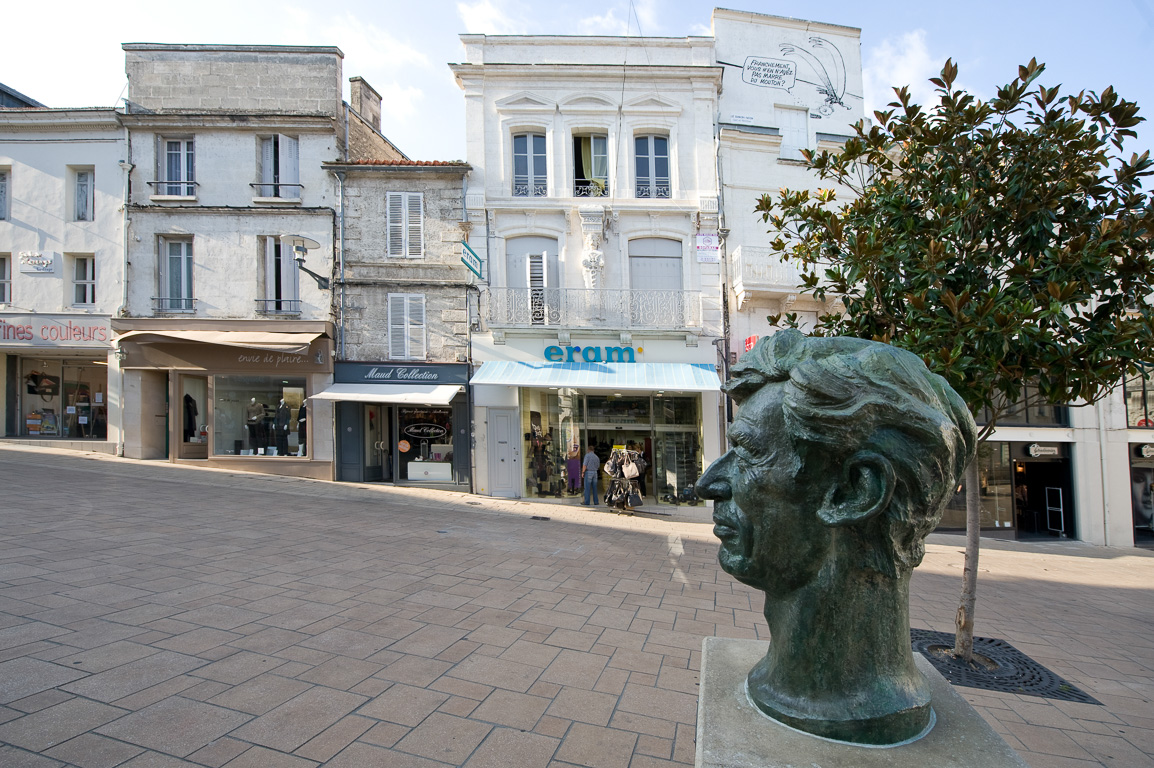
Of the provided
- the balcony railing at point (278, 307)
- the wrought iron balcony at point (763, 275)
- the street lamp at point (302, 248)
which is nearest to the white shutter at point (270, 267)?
the balcony railing at point (278, 307)

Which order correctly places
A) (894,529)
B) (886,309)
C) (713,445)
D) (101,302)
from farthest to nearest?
(101,302), (713,445), (886,309), (894,529)

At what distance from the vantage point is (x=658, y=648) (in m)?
4.44

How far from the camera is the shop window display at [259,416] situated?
48.9 feet

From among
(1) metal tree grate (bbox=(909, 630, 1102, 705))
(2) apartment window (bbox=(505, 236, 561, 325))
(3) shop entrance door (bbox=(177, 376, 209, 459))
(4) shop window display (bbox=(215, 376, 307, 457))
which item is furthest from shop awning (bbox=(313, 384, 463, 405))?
(1) metal tree grate (bbox=(909, 630, 1102, 705))

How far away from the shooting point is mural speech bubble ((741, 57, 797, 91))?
51.0ft

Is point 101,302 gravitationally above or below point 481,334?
above

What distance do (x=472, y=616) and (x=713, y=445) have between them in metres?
9.80

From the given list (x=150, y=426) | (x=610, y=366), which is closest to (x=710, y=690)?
(x=610, y=366)

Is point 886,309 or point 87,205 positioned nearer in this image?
point 886,309

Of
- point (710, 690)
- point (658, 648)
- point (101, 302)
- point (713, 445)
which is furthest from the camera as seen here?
point (101, 302)

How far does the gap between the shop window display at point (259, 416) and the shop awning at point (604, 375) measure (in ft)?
16.5

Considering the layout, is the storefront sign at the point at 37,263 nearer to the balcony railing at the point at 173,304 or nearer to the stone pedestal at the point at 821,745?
the balcony railing at the point at 173,304

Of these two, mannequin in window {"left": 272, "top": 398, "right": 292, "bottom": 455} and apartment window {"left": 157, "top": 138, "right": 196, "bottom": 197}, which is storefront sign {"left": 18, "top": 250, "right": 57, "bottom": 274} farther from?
mannequin in window {"left": 272, "top": 398, "right": 292, "bottom": 455}

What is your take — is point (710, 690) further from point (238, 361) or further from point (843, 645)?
point (238, 361)
